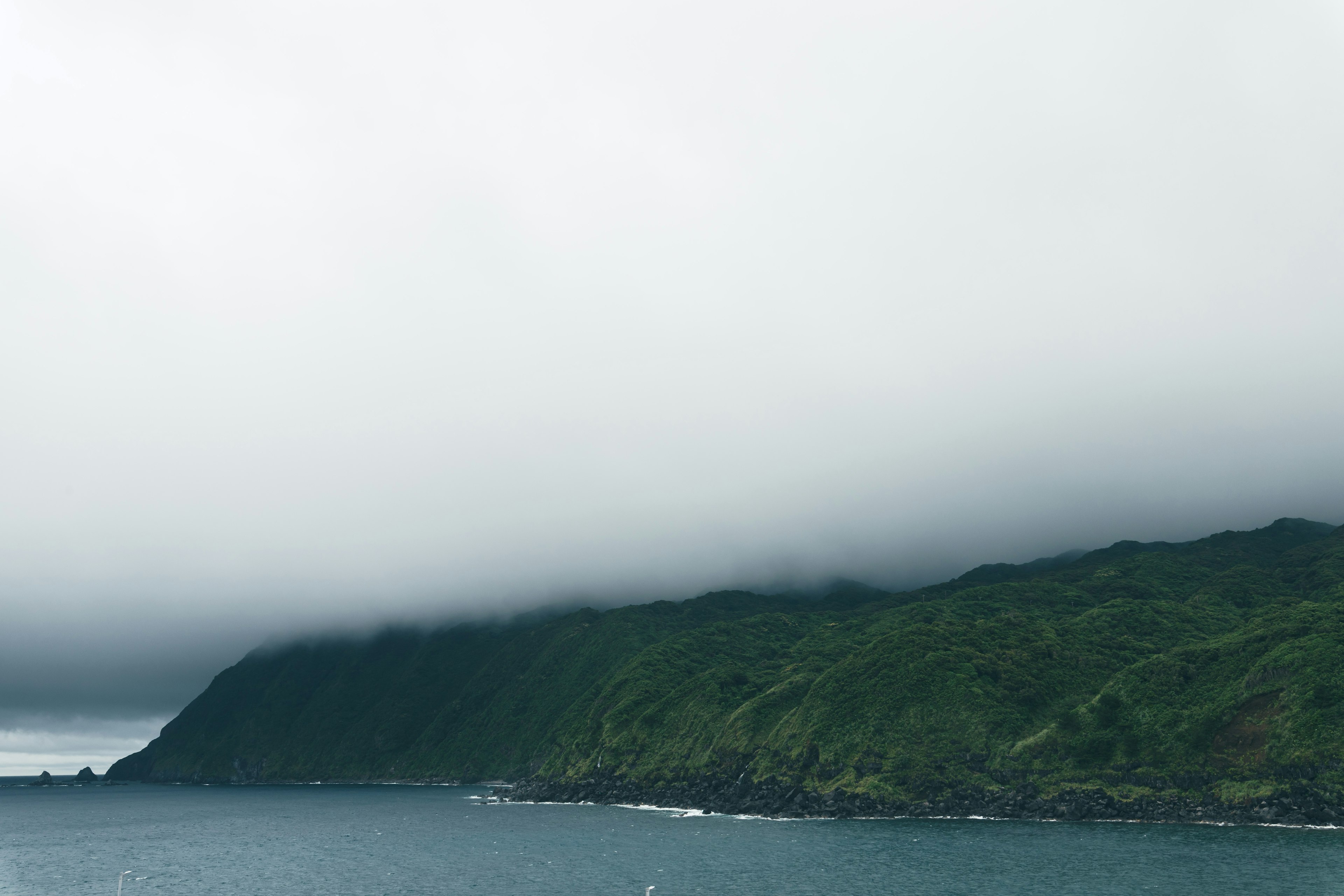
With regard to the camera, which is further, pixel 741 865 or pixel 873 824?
pixel 873 824

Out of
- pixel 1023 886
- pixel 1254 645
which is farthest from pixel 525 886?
pixel 1254 645

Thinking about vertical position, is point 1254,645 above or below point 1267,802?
above

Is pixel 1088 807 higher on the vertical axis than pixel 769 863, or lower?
lower

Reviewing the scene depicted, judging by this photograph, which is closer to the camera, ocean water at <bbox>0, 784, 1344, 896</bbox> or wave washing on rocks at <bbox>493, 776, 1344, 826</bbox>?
ocean water at <bbox>0, 784, 1344, 896</bbox>

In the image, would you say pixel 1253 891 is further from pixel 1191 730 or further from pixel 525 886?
pixel 525 886

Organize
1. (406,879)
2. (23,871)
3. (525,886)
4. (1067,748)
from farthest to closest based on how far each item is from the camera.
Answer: (1067,748) → (23,871) → (406,879) → (525,886)

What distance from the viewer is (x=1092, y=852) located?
13400 cm

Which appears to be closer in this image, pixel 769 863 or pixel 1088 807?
pixel 769 863

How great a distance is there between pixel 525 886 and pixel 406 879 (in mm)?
22819

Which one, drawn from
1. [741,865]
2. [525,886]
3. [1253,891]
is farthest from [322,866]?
[1253,891]

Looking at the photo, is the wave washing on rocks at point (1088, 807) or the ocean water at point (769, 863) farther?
the wave washing on rocks at point (1088, 807)

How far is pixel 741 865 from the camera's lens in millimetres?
137625

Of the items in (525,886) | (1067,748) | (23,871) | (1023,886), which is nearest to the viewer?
(1023,886)

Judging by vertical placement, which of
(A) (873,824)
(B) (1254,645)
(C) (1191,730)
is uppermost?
(B) (1254,645)
